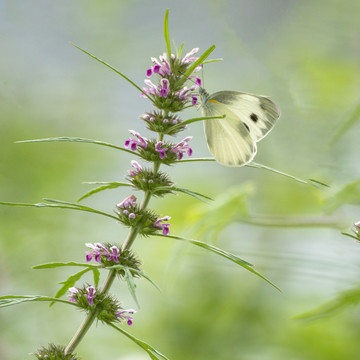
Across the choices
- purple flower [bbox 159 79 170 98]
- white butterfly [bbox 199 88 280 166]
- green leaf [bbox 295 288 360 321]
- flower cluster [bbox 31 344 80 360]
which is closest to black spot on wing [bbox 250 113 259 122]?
white butterfly [bbox 199 88 280 166]

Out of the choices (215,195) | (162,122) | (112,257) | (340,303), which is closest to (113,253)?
(112,257)

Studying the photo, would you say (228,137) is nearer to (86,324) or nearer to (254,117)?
(254,117)

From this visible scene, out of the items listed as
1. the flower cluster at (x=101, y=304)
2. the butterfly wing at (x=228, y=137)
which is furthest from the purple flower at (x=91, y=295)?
the butterfly wing at (x=228, y=137)

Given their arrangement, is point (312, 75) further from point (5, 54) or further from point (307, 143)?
point (5, 54)

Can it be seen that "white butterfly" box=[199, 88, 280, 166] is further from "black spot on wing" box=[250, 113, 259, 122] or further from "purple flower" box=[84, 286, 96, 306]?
"purple flower" box=[84, 286, 96, 306]

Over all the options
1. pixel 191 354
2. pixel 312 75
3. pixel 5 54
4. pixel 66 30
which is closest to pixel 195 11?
pixel 66 30

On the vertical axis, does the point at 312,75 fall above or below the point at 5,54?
below

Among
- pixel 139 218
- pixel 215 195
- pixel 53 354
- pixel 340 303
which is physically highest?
pixel 215 195
